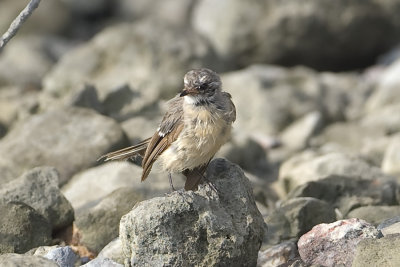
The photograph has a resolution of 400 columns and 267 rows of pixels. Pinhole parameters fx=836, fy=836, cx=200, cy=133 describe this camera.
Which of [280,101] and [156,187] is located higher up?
[156,187]

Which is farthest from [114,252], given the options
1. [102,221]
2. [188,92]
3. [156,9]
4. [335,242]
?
[156,9]

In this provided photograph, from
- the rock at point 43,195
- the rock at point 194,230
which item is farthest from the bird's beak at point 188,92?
the rock at point 43,195

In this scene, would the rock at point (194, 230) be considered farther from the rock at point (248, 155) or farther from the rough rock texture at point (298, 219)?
the rock at point (248, 155)

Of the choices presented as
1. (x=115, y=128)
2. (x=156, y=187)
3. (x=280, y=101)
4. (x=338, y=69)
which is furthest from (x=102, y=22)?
(x=156, y=187)

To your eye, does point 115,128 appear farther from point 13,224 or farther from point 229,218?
point 229,218

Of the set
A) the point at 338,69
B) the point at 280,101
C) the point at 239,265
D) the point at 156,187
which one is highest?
the point at 239,265

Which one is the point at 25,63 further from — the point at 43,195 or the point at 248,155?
the point at 43,195

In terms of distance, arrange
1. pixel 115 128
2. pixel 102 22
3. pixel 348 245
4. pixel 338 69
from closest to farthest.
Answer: pixel 348 245
pixel 115 128
pixel 338 69
pixel 102 22
